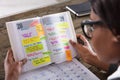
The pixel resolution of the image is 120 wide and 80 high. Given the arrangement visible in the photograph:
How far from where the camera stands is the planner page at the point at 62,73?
0.98 metres

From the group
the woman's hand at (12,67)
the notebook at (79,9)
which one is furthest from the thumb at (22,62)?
the notebook at (79,9)

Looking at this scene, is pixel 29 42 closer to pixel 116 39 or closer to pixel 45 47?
pixel 45 47

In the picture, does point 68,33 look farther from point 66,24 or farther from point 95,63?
point 95,63

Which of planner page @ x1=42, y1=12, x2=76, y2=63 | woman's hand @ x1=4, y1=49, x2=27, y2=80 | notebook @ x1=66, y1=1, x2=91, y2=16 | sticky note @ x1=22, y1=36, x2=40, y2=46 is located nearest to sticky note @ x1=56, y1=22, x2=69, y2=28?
planner page @ x1=42, y1=12, x2=76, y2=63

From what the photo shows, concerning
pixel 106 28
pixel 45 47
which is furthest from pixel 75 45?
pixel 106 28

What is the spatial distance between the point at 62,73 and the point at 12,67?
8.1 inches

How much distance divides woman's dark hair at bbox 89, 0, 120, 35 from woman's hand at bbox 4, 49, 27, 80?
1.47 feet

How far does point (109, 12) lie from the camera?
24.9 inches

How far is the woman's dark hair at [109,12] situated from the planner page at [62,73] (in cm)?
37

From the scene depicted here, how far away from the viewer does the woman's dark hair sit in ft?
2.04

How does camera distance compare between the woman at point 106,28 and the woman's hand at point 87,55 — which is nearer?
the woman at point 106,28

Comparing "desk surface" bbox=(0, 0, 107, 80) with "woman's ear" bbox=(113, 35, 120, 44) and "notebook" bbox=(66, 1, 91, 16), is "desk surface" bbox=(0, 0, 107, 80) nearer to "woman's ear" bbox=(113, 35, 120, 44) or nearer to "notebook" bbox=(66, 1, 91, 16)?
"notebook" bbox=(66, 1, 91, 16)

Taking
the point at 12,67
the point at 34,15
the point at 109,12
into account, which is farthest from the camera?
the point at 34,15

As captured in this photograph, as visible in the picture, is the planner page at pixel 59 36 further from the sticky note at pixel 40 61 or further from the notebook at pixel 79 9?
the notebook at pixel 79 9
